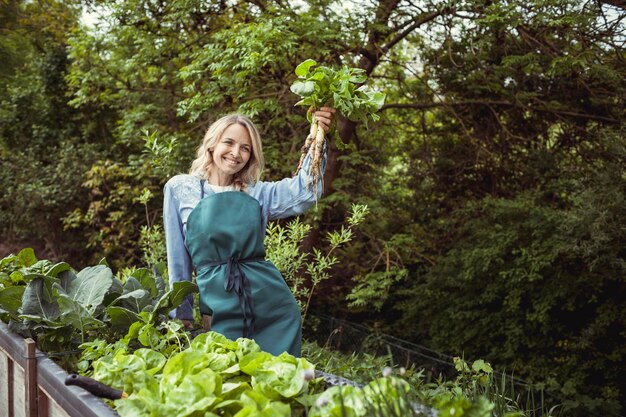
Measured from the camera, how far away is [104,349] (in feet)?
6.82

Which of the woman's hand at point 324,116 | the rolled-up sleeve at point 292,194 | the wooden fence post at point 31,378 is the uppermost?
the woman's hand at point 324,116

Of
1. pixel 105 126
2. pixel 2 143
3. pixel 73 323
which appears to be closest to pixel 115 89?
pixel 105 126

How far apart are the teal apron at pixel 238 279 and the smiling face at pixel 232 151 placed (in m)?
0.17

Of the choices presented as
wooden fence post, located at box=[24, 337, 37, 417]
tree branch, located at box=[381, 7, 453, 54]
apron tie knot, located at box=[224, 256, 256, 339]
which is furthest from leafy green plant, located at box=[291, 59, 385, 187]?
tree branch, located at box=[381, 7, 453, 54]

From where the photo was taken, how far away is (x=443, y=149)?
8867 millimetres

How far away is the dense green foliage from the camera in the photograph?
6508 mm

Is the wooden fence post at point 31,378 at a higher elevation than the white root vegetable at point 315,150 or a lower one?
lower

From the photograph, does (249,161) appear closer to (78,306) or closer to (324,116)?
(324,116)

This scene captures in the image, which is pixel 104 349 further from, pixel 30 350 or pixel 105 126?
pixel 105 126

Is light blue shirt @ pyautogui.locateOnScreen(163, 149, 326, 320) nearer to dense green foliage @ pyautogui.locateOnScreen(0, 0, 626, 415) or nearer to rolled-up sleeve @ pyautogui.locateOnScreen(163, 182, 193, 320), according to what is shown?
rolled-up sleeve @ pyautogui.locateOnScreen(163, 182, 193, 320)

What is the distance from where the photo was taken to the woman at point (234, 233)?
8.36ft

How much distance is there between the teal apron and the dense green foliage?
3.19 metres

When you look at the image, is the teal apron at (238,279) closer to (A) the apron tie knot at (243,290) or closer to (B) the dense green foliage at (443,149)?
(A) the apron tie knot at (243,290)

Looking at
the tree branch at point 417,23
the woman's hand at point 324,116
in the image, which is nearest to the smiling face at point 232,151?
the woman's hand at point 324,116
